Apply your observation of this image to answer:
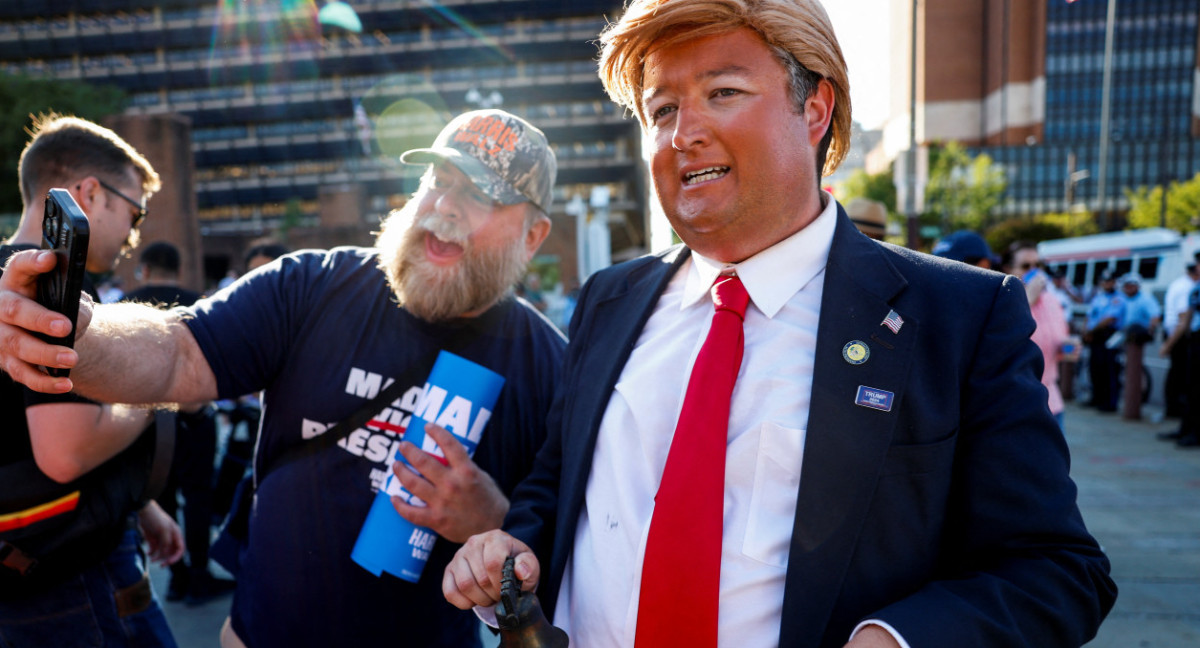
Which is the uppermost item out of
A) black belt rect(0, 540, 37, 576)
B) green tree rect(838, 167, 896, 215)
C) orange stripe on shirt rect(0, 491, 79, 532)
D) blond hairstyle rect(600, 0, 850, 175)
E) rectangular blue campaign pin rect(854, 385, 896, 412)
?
green tree rect(838, 167, 896, 215)

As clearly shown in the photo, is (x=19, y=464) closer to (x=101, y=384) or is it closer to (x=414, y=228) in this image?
(x=101, y=384)

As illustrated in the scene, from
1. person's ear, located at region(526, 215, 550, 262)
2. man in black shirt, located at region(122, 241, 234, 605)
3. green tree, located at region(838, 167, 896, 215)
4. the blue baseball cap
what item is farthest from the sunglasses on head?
green tree, located at region(838, 167, 896, 215)

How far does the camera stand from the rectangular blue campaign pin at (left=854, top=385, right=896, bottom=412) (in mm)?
1245

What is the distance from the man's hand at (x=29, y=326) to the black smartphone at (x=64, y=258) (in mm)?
15

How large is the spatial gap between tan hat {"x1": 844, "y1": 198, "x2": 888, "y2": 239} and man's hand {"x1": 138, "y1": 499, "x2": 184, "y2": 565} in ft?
13.8

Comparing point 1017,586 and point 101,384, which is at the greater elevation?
point 101,384

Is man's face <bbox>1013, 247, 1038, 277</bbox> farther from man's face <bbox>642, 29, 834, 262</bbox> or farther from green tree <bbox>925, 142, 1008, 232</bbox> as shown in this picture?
green tree <bbox>925, 142, 1008, 232</bbox>

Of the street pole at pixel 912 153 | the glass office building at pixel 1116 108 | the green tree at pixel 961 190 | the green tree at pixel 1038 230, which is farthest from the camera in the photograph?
the glass office building at pixel 1116 108

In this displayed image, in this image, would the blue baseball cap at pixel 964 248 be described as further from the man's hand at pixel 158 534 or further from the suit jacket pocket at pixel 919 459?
the man's hand at pixel 158 534

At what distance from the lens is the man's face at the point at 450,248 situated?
7.23 ft

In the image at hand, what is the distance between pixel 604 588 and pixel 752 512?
0.37 meters

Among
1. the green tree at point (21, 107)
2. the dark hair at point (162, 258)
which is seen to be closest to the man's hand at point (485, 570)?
the dark hair at point (162, 258)

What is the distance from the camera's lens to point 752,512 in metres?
1.29

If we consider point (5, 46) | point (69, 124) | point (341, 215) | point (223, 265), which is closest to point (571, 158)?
point (341, 215)
